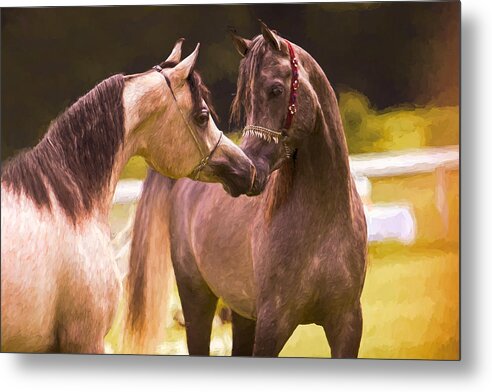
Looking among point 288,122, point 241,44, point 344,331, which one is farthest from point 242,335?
point 241,44

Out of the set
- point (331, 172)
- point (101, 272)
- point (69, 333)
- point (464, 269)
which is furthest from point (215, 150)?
point (464, 269)

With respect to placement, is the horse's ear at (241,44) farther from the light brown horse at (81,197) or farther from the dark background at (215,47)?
the light brown horse at (81,197)

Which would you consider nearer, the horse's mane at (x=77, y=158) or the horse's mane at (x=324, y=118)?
the horse's mane at (x=77, y=158)

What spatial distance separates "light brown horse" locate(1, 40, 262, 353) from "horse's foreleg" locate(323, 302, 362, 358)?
712 millimetres

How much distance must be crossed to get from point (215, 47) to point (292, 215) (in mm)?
632

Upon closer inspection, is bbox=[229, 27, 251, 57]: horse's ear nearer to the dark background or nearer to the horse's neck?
the dark background

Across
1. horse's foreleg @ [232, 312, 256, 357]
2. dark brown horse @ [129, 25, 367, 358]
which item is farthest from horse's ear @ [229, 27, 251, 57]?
horse's foreleg @ [232, 312, 256, 357]

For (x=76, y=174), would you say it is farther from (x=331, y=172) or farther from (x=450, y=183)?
(x=450, y=183)

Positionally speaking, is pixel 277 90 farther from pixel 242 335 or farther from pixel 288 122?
pixel 242 335

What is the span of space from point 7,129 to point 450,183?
4.97ft

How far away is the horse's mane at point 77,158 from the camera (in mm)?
2412

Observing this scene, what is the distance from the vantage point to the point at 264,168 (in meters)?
2.73

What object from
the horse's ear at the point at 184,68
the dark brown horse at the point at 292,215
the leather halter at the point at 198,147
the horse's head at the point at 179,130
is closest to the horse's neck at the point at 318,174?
the dark brown horse at the point at 292,215

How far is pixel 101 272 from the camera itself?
2.44 m
